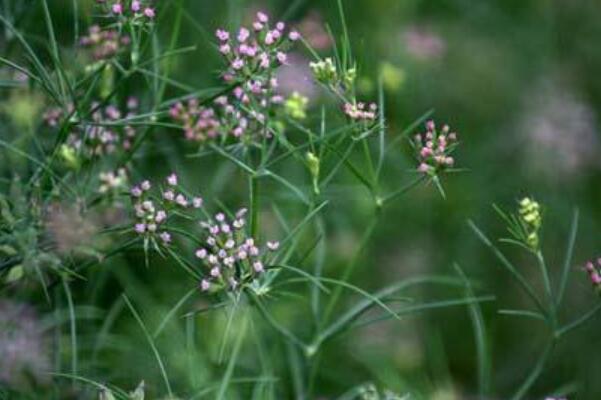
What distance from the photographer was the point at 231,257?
1.53 meters

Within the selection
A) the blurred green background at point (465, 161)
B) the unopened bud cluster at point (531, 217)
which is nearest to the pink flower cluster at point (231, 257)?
the unopened bud cluster at point (531, 217)

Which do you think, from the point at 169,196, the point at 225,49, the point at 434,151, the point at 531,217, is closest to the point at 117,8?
the point at 225,49

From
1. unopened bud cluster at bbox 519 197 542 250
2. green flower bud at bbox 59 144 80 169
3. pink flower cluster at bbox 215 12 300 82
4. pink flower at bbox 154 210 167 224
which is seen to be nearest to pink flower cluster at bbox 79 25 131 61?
green flower bud at bbox 59 144 80 169

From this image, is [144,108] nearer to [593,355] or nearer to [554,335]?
[554,335]

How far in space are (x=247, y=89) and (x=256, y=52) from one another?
0.07m

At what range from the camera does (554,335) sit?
1820mm

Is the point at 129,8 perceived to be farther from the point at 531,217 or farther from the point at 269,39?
the point at 531,217

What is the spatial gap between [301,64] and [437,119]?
22.1 inches

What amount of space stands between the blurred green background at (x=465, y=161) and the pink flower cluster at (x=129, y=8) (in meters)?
0.91

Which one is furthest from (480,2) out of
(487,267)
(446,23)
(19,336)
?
(19,336)

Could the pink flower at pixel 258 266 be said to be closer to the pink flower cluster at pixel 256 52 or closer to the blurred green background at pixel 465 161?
the pink flower cluster at pixel 256 52

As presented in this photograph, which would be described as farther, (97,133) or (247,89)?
(97,133)

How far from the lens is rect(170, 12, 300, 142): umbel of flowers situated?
157 centimetres

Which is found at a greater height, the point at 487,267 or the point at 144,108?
the point at 144,108
